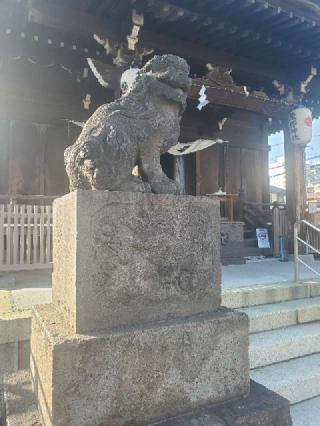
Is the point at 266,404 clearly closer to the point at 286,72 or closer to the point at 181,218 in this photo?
the point at 181,218

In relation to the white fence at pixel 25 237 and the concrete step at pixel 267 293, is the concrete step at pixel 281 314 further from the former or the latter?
the white fence at pixel 25 237

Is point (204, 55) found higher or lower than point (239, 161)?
higher

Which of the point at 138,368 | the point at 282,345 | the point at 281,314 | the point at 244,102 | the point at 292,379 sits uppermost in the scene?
the point at 244,102

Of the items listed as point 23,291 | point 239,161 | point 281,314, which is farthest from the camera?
point 239,161

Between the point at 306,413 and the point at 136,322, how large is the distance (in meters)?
Answer: 1.98

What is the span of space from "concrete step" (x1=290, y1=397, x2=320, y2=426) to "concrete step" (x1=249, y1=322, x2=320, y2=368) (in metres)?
0.45

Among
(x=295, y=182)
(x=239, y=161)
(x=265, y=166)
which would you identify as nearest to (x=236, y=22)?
(x=295, y=182)

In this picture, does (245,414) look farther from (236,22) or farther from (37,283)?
(236,22)

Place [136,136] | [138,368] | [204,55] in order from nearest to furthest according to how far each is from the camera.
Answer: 1. [138,368]
2. [136,136]
3. [204,55]

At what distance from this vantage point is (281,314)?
12.6 feet

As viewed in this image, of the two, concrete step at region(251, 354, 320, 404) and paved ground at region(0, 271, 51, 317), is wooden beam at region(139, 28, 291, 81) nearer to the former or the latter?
paved ground at region(0, 271, 51, 317)

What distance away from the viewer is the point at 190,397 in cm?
176

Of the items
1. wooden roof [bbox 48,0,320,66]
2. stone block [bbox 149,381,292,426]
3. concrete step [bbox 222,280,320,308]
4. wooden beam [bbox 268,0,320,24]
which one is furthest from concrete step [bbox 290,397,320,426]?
wooden beam [bbox 268,0,320,24]

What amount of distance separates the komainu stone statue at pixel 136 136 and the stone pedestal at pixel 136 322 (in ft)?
0.50
